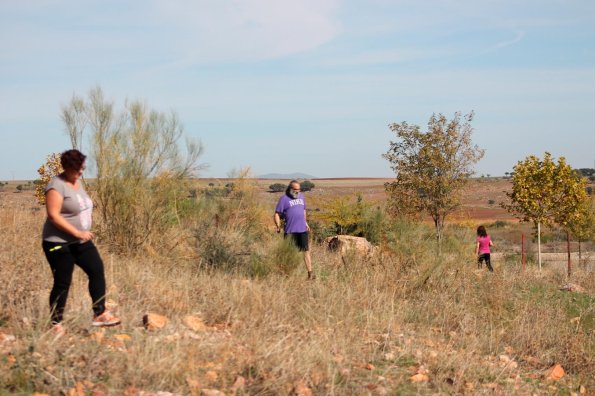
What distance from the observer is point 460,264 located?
33.7 feet

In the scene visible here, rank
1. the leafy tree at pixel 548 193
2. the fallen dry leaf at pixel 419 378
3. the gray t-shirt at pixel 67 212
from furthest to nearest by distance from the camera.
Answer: the leafy tree at pixel 548 193
the fallen dry leaf at pixel 419 378
the gray t-shirt at pixel 67 212

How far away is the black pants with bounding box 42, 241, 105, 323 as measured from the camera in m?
5.31

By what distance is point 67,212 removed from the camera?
5.41 meters

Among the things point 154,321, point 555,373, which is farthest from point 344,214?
point 154,321

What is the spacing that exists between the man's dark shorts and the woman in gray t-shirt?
450 cm

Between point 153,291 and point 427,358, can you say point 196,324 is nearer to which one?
point 153,291

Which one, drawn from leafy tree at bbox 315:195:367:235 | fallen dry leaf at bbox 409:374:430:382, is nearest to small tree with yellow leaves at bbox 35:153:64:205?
leafy tree at bbox 315:195:367:235

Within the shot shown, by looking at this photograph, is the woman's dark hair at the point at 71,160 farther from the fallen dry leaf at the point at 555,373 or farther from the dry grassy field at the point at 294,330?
the fallen dry leaf at the point at 555,373

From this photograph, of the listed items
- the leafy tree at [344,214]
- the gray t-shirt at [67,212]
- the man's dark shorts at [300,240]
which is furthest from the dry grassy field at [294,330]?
the leafy tree at [344,214]

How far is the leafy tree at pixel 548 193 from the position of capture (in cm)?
2155

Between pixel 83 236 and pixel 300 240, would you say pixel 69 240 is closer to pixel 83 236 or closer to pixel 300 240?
pixel 83 236

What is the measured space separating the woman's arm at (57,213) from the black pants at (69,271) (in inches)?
7.2

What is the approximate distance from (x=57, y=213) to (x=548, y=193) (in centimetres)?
1970

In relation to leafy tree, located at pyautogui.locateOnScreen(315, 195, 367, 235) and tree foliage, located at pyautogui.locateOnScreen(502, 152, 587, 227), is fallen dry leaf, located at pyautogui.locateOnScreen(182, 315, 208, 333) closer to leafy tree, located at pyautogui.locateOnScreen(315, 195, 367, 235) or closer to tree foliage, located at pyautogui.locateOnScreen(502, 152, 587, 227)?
leafy tree, located at pyautogui.locateOnScreen(315, 195, 367, 235)
